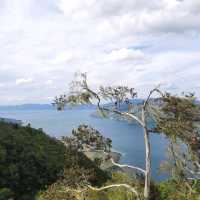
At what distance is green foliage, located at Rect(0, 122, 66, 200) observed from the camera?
53.6 m

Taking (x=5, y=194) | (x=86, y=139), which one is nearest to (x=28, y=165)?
(x=5, y=194)

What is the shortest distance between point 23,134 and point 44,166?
11.2 m

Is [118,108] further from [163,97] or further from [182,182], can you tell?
[182,182]

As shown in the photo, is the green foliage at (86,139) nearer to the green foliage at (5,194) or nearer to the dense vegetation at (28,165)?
the green foliage at (5,194)

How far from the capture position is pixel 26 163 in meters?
56.8

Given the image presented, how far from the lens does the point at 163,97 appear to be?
19.3 m

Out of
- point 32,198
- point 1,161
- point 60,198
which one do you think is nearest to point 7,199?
point 32,198

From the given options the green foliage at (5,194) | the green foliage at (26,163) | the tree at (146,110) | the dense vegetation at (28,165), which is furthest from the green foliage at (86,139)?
the green foliage at (26,163)

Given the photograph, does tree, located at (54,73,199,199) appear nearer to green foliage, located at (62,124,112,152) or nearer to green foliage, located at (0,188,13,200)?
green foliage, located at (62,124,112,152)

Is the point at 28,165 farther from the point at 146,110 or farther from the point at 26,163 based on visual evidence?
the point at 146,110

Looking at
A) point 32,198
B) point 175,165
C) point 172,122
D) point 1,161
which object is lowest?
point 32,198

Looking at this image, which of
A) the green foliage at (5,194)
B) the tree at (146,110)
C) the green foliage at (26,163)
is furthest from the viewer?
the green foliage at (26,163)

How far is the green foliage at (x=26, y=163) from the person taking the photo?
53.6m

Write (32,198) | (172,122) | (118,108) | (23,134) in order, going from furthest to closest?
(23,134)
(32,198)
(118,108)
(172,122)
